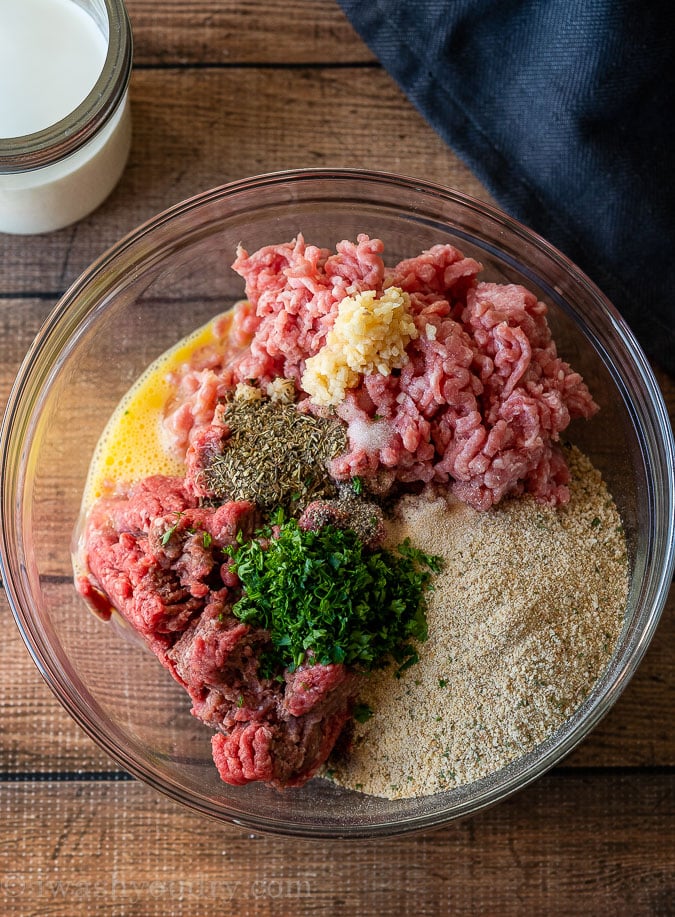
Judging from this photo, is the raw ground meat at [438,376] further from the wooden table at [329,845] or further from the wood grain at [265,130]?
the wooden table at [329,845]

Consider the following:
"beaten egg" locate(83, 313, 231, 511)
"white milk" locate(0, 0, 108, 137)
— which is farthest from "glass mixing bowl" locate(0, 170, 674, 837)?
"white milk" locate(0, 0, 108, 137)

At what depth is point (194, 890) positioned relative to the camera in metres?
2.16

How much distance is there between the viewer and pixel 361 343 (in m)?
1.75

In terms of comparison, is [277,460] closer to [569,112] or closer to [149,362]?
[149,362]

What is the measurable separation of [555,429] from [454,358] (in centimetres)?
29

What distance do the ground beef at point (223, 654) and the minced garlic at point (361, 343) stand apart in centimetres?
33

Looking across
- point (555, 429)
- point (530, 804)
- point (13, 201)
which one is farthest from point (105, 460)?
point (530, 804)

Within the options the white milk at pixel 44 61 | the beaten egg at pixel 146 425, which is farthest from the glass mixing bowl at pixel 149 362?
the white milk at pixel 44 61

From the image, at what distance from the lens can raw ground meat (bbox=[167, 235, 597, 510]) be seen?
71.6 inches

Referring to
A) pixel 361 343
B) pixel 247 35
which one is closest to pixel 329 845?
pixel 361 343

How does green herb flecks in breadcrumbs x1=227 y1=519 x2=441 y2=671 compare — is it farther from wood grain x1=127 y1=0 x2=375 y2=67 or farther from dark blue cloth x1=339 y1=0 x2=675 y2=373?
wood grain x1=127 y1=0 x2=375 y2=67

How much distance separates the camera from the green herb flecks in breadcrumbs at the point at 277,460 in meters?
1.87

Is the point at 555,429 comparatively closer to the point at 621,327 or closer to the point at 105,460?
the point at 621,327

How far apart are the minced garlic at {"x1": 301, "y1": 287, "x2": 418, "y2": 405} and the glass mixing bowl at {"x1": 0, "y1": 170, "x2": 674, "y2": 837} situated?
452 millimetres
